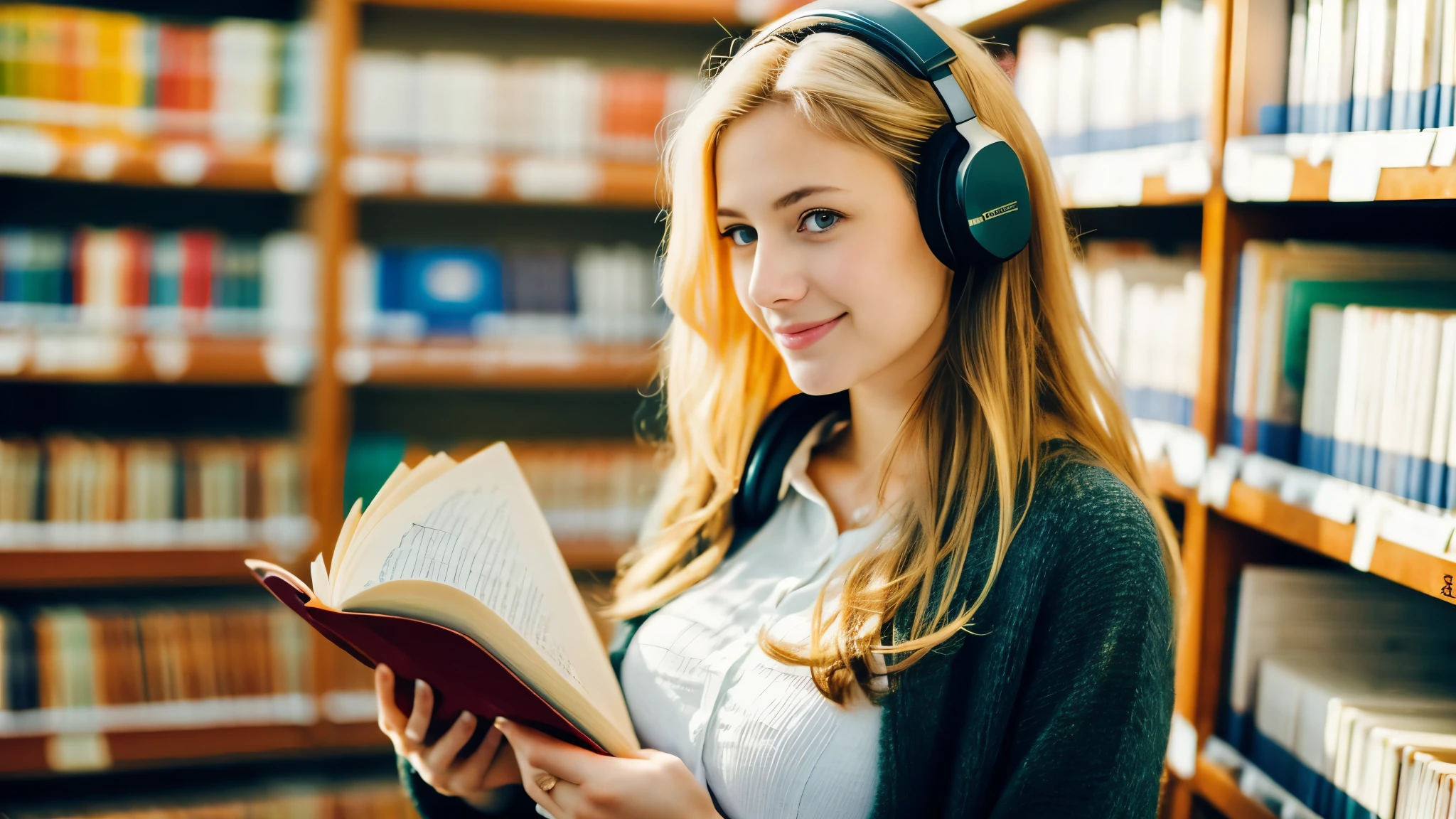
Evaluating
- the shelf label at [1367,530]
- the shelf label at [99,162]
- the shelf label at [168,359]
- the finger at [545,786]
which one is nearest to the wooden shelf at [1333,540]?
the shelf label at [1367,530]

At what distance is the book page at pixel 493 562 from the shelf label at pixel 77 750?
5.77ft

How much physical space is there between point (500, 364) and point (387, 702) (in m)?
1.51

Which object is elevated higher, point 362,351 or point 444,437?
point 362,351

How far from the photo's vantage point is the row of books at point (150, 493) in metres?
2.22

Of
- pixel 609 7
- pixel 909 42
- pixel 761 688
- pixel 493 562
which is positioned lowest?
pixel 761 688

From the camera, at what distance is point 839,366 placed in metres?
0.92

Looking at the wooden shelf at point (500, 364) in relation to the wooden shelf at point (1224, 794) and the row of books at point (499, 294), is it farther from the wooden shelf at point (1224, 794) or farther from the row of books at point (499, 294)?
the wooden shelf at point (1224, 794)

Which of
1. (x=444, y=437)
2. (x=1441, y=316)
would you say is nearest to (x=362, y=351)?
(x=444, y=437)

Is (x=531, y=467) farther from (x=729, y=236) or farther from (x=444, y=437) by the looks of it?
(x=729, y=236)

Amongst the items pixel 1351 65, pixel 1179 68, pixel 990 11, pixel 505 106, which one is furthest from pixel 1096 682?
pixel 505 106

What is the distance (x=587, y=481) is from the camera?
2.56 meters

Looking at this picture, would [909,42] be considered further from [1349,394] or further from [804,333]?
[1349,394]

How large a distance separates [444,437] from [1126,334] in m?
1.88

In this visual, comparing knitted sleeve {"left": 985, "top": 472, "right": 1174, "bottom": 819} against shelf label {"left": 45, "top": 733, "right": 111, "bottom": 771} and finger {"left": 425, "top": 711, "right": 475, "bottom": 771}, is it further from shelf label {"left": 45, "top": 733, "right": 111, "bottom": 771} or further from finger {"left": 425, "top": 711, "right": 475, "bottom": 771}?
shelf label {"left": 45, "top": 733, "right": 111, "bottom": 771}
